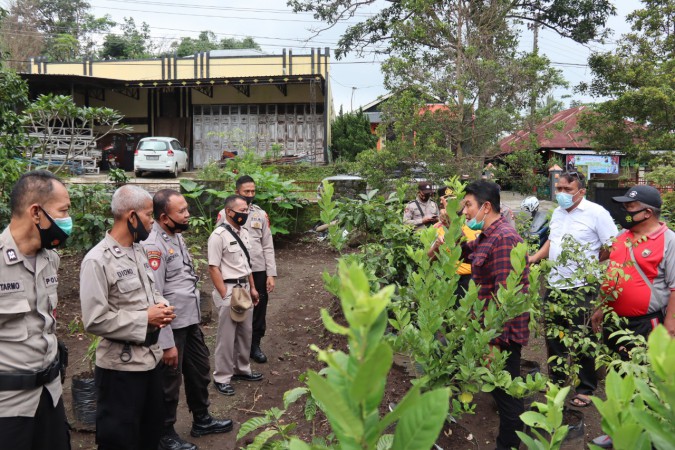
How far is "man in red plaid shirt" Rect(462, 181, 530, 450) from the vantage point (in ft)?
10.5

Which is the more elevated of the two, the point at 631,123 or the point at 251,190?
the point at 631,123

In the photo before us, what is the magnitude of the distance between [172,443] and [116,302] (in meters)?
1.35

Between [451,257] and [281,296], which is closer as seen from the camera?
[451,257]

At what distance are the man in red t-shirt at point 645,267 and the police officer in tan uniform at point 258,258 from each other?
3164 millimetres

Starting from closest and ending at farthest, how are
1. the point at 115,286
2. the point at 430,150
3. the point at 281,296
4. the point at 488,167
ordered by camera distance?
the point at 115,286 → the point at 281,296 → the point at 430,150 → the point at 488,167

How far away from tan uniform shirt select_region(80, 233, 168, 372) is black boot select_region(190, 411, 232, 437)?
119 cm

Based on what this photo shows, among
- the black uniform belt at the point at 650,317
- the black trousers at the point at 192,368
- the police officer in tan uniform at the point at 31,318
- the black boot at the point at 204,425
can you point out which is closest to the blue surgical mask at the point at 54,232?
the police officer in tan uniform at the point at 31,318

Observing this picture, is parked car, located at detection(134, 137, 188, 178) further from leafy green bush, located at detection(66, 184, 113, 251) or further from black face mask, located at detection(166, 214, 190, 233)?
black face mask, located at detection(166, 214, 190, 233)

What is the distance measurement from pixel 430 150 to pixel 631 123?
8.02 m

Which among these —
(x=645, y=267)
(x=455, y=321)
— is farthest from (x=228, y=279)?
(x=645, y=267)

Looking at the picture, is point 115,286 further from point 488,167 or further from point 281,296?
point 488,167

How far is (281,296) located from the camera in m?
8.04

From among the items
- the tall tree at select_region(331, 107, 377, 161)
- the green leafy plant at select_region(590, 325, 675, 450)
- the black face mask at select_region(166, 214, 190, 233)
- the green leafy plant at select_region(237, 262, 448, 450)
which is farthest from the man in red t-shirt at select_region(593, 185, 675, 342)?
the tall tree at select_region(331, 107, 377, 161)

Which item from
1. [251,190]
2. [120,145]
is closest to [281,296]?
[251,190]
